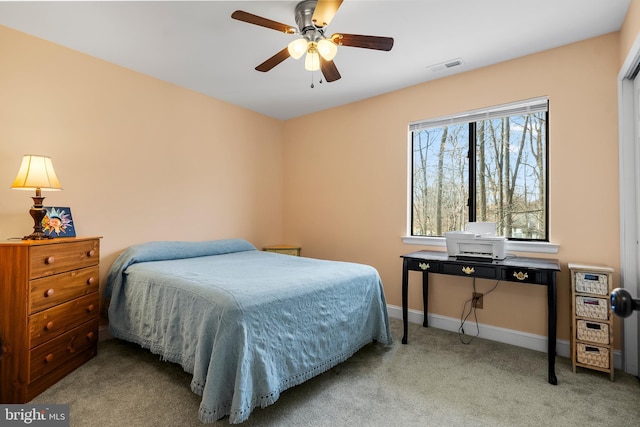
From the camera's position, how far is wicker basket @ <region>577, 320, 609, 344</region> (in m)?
2.11

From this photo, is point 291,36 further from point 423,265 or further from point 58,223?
point 58,223

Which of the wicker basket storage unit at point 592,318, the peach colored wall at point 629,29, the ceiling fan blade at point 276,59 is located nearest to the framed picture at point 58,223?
the ceiling fan blade at point 276,59

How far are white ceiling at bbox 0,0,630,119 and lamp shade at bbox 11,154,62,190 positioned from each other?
102 cm

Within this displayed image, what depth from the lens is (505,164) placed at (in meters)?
2.94

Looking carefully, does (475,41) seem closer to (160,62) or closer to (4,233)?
(160,62)

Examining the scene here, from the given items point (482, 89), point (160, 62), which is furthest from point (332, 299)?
point (160, 62)

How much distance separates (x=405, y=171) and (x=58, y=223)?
3085mm

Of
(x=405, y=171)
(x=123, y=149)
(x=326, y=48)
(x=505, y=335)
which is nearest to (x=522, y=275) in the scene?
(x=505, y=335)

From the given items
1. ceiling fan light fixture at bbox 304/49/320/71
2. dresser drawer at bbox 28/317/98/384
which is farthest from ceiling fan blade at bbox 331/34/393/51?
dresser drawer at bbox 28/317/98/384

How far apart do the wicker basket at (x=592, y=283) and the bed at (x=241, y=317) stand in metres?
1.37

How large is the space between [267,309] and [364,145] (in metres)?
2.49

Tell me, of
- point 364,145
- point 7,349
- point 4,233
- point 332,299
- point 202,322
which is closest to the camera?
point 202,322

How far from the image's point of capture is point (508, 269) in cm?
227

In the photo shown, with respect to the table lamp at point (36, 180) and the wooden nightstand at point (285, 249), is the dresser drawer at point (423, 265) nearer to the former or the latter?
the wooden nightstand at point (285, 249)
